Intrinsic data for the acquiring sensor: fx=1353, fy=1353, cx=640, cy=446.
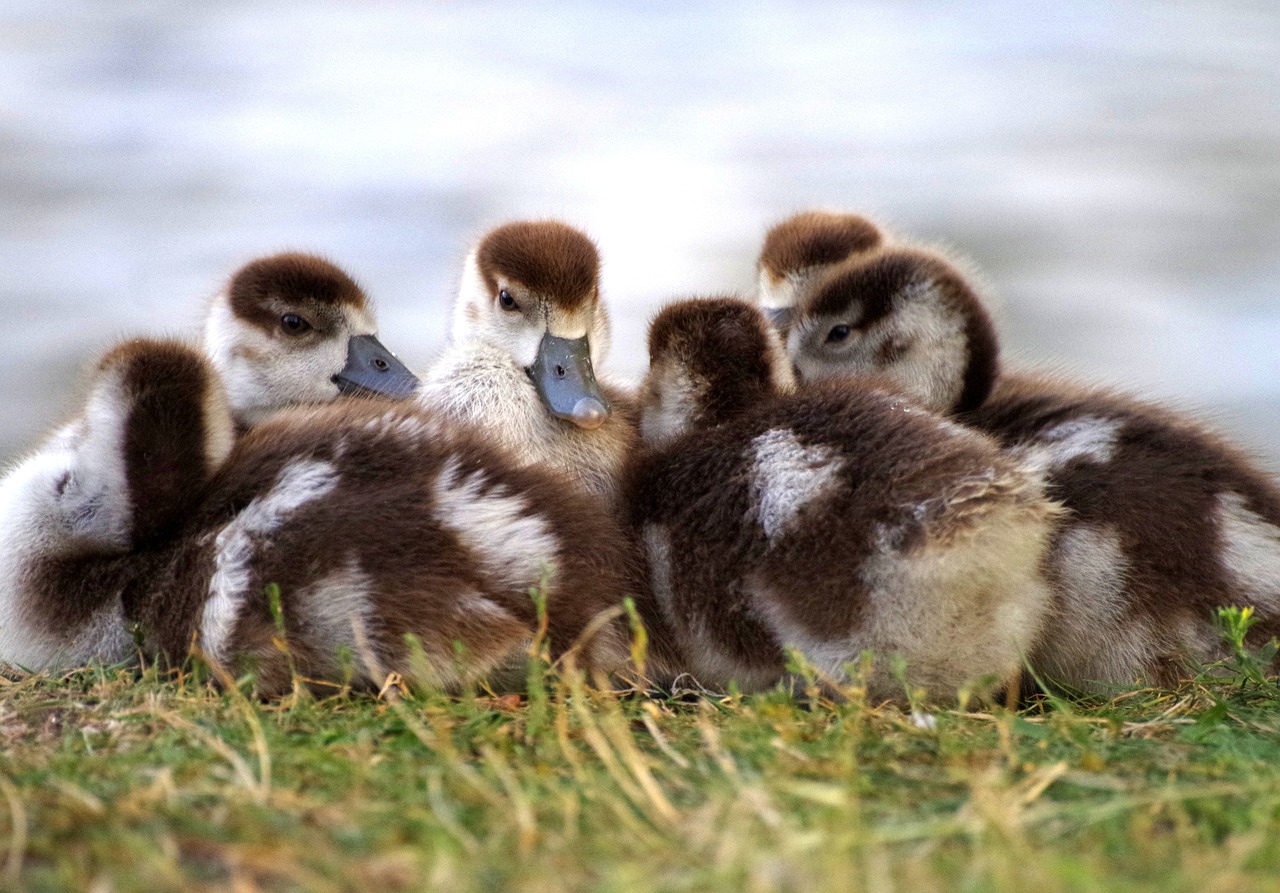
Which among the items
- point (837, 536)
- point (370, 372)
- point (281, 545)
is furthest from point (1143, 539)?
point (370, 372)

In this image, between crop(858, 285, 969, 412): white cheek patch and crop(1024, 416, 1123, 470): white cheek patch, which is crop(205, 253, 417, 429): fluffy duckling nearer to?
crop(858, 285, 969, 412): white cheek patch

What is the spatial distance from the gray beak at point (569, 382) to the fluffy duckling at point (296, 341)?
0.43 metres

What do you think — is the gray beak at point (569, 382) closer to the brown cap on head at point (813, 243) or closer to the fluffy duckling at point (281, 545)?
the fluffy duckling at point (281, 545)

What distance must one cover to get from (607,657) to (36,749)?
0.89 meters

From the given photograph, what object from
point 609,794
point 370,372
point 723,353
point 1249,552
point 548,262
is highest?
point 548,262

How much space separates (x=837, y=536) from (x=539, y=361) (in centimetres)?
76

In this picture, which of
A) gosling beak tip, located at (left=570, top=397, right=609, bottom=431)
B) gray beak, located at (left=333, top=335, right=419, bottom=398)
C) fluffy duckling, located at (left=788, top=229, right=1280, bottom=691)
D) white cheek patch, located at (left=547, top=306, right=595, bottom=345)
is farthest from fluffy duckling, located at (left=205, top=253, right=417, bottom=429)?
fluffy duckling, located at (left=788, top=229, right=1280, bottom=691)

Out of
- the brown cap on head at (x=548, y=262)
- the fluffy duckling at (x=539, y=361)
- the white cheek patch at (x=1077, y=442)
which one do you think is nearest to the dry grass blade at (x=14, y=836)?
the fluffy duckling at (x=539, y=361)

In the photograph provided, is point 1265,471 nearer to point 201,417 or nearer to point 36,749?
point 201,417

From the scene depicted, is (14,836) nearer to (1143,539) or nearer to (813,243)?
(1143,539)

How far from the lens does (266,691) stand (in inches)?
80.7

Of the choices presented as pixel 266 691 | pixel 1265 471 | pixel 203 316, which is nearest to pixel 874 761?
pixel 266 691

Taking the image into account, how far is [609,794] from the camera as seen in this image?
55.8 inches

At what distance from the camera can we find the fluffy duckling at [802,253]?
3.36 m
